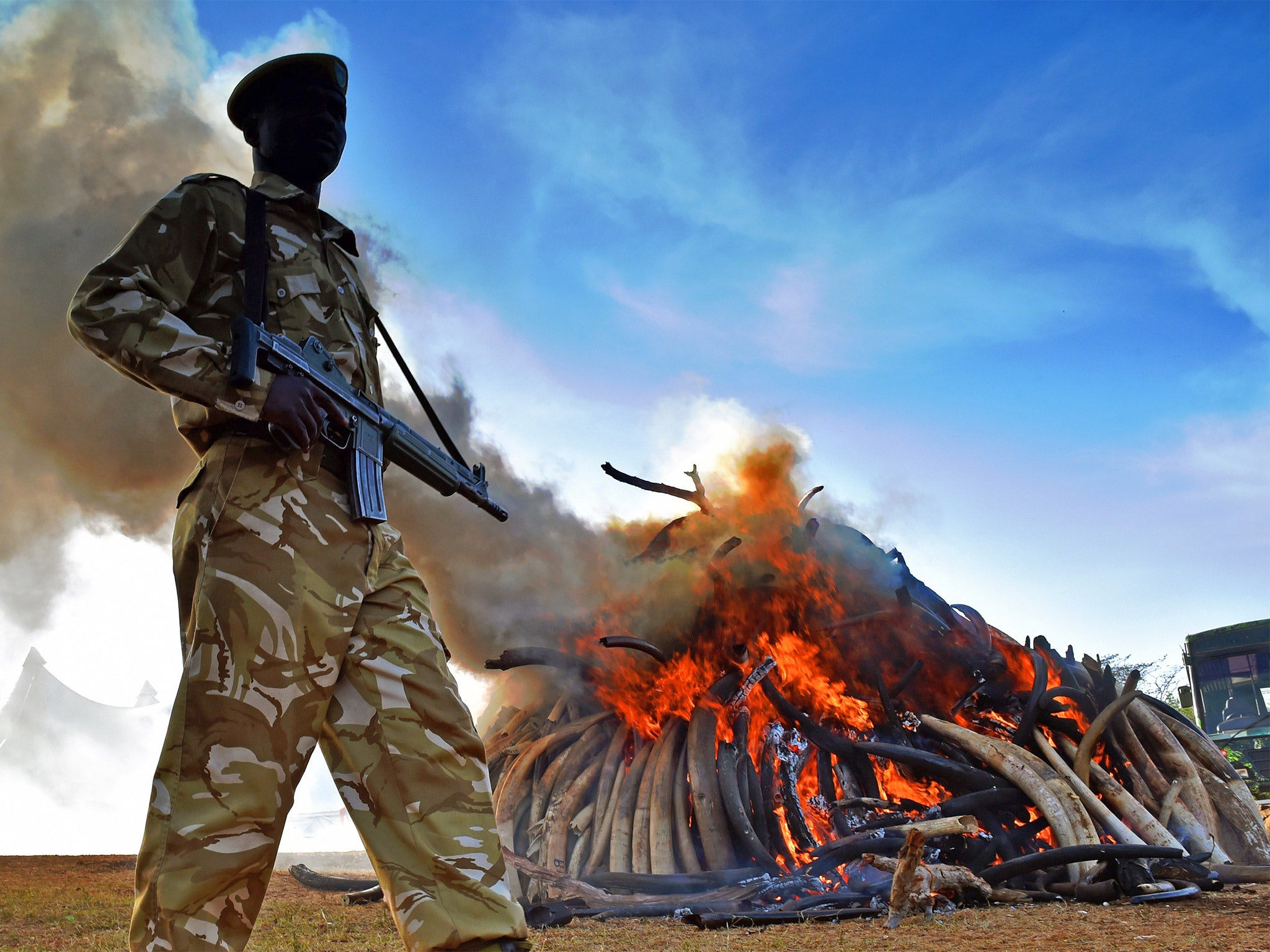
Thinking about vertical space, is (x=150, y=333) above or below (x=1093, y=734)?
→ above

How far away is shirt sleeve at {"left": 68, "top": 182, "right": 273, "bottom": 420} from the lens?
172cm

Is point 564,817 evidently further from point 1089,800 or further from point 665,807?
point 1089,800

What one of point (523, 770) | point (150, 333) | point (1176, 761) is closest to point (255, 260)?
point (150, 333)

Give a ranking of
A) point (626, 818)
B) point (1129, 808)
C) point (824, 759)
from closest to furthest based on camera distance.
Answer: point (1129, 808) < point (626, 818) < point (824, 759)

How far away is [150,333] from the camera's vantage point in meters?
1.74

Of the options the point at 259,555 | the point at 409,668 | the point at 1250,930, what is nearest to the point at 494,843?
the point at 409,668

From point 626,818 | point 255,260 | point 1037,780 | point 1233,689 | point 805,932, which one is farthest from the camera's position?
point 1233,689

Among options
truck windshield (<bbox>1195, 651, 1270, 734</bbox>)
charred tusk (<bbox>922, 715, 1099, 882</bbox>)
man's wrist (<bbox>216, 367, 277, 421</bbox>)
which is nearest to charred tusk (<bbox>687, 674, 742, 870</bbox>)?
charred tusk (<bbox>922, 715, 1099, 882</bbox>)

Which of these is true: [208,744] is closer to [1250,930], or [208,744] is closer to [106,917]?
[1250,930]

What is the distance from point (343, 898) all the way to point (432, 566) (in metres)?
3.66

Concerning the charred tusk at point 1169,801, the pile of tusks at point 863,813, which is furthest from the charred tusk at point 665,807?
the charred tusk at point 1169,801

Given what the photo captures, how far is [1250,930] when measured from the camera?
350 centimetres

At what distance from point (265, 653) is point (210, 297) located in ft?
2.85

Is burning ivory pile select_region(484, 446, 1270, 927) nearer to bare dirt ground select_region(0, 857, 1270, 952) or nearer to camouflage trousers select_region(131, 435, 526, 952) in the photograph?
bare dirt ground select_region(0, 857, 1270, 952)
